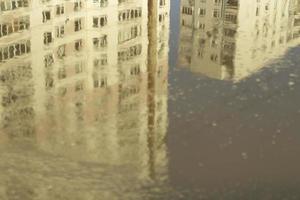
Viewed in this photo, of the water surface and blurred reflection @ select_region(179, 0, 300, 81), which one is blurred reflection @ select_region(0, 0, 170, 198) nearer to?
the water surface

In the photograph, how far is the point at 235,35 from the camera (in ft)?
85.4

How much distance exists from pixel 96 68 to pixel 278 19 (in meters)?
14.4

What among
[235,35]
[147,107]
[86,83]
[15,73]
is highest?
[235,35]

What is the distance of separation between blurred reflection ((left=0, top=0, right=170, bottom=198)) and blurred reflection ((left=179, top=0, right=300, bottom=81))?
4.72ft

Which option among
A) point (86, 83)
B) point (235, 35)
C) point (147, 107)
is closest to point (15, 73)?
point (86, 83)

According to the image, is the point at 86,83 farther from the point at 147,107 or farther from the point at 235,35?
the point at 235,35

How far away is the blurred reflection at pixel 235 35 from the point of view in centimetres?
2147

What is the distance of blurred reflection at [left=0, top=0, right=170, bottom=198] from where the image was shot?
1439 centimetres

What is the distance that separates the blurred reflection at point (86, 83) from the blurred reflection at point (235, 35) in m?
1.44

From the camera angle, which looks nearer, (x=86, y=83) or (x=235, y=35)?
(x=86, y=83)

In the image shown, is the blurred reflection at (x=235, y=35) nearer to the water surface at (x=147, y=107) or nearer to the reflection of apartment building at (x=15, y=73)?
the water surface at (x=147, y=107)

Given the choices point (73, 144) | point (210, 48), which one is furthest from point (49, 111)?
point (210, 48)

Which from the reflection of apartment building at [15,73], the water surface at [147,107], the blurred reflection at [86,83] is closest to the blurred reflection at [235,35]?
the water surface at [147,107]

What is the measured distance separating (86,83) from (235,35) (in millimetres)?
9614
